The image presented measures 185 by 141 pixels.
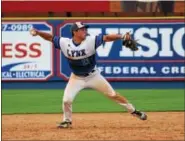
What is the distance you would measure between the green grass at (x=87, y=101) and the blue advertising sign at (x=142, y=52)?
1.05m

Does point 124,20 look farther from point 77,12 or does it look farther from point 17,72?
point 17,72

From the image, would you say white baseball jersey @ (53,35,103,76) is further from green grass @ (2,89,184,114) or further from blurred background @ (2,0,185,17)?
blurred background @ (2,0,185,17)

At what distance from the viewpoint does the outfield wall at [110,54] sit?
18.6m

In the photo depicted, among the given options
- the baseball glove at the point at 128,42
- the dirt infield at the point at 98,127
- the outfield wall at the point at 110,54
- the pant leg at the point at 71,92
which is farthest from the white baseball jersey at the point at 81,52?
the outfield wall at the point at 110,54

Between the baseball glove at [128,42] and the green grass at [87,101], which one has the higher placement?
the baseball glove at [128,42]

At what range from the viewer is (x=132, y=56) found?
61.8 ft

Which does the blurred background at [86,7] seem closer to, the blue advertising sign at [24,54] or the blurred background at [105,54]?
the blurred background at [105,54]

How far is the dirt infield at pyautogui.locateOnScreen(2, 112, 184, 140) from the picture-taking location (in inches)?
389

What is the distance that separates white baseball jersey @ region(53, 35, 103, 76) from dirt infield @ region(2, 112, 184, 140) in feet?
3.44

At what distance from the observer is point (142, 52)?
62.0ft

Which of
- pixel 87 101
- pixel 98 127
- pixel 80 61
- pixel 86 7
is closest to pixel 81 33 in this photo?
pixel 80 61

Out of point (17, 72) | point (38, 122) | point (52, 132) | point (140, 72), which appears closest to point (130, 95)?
point (140, 72)

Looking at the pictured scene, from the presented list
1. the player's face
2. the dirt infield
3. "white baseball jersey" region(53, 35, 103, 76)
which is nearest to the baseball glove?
"white baseball jersey" region(53, 35, 103, 76)

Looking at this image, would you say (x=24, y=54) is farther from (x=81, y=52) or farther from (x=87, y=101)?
(x=81, y=52)
